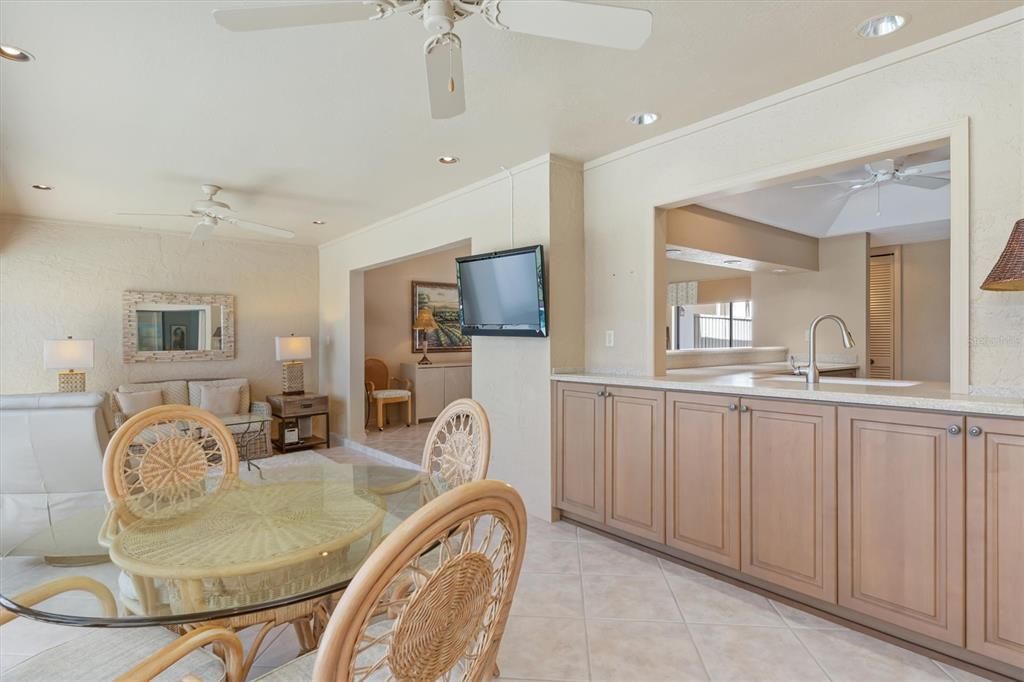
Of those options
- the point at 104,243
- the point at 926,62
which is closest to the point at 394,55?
the point at 926,62

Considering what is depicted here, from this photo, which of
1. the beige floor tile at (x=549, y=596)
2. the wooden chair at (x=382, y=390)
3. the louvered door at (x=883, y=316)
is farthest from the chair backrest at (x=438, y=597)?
the louvered door at (x=883, y=316)

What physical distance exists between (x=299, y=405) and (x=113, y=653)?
15.5ft

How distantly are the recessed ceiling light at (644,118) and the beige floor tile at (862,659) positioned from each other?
2.57 metres

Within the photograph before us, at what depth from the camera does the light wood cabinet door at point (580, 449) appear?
317cm

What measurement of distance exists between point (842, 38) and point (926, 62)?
1.33 feet

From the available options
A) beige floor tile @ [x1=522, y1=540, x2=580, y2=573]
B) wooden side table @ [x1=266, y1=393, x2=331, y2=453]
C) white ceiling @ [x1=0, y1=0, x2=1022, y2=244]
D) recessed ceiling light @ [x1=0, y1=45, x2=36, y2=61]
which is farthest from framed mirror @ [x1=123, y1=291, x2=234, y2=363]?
beige floor tile @ [x1=522, y1=540, x2=580, y2=573]

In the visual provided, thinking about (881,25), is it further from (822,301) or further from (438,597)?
(822,301)

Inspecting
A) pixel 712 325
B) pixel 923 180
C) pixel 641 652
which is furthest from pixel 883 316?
pixel 641 652

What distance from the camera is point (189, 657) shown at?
4.34ft

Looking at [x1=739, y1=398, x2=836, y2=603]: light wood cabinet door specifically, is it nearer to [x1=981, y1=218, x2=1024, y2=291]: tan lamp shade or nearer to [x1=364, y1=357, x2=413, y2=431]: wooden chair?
[x1=981, y1=218, x2=1024, y2=291]: tan lamp shade

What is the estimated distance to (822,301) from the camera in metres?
5.41

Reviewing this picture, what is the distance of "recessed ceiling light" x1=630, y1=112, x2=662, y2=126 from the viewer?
2791 millimetres

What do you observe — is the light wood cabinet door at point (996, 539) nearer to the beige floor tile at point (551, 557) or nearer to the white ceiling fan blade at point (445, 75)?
the beige floor tile at point (551, 557)

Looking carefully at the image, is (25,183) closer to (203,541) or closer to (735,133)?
(203,541)
